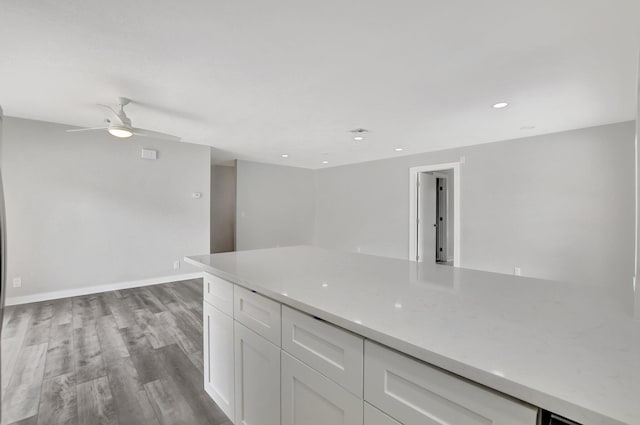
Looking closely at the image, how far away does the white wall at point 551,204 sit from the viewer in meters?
3.58

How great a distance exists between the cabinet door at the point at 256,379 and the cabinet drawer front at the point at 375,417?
1.60ft

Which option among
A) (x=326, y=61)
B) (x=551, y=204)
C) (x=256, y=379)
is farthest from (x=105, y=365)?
(x=551, y=204)

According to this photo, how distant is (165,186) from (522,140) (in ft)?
18.8

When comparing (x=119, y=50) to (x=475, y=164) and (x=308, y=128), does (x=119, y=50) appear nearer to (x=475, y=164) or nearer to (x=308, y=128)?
(x=308, y=128)

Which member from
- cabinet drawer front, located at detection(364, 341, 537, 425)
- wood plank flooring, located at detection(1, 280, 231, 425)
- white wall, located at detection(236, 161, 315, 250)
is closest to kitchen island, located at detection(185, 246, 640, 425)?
cabinet drawer front, located at detection(364, 341, 537, 425)

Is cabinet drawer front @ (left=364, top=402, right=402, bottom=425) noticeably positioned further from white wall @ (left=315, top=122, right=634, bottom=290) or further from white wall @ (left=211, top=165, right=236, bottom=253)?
white wall @ (left=211, top=165, right=236, bottom=253)

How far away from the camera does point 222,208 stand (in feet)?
25.7

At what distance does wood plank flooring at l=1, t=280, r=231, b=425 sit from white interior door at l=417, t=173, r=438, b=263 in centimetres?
429

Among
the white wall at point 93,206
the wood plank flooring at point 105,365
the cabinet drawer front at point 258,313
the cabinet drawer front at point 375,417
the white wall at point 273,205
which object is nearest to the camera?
the cabinet drawer front at point 375,417

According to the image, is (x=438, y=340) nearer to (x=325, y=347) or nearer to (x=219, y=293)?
(x=325, y=347)

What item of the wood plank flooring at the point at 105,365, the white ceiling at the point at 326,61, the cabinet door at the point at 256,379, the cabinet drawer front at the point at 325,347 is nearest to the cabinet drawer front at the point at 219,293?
the cabinet door at the point at 256,379

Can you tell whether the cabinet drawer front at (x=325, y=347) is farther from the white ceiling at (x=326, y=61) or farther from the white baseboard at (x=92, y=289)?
the white baseboard at (x=92, y=289)

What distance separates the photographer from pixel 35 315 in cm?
331

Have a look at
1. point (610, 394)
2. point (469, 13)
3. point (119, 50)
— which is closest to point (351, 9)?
point (469, 13)
